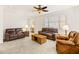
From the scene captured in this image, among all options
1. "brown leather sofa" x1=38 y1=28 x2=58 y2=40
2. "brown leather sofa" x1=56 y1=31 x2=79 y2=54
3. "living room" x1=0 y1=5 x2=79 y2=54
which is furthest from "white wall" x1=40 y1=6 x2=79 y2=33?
"brown leather sofa" x1=38 y1=28 x2=58 y2=40

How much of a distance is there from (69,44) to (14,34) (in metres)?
1.25

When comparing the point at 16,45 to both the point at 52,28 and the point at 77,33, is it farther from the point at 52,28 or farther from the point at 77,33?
the point at 77,33

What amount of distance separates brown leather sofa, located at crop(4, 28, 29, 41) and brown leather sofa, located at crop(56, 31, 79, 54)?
0.79 m

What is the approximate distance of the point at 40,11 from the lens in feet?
8.27

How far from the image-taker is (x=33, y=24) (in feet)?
8.23

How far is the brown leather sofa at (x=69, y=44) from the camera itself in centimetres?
246

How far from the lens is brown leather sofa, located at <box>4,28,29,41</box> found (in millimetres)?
2490

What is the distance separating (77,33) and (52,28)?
22.0 inches

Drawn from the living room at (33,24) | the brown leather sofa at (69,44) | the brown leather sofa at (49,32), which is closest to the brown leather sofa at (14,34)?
the living room at (33,24)


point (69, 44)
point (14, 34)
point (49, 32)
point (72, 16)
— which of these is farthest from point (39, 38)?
point (72, 16)

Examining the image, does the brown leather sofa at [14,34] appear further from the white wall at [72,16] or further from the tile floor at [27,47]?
the white wall at [72,16]

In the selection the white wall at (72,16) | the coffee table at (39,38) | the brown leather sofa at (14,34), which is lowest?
the coffee table at (39,38)

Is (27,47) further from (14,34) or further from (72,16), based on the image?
(72,16)

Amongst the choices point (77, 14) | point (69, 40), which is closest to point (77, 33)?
point (69, 40)
